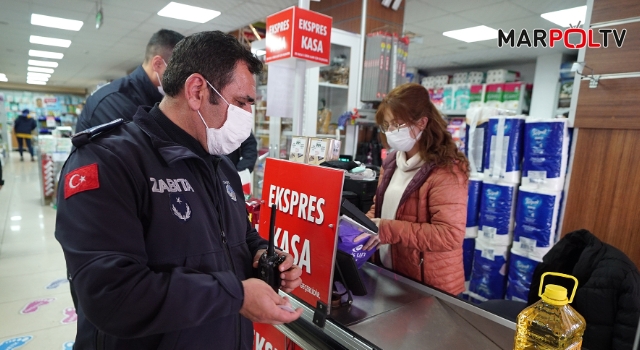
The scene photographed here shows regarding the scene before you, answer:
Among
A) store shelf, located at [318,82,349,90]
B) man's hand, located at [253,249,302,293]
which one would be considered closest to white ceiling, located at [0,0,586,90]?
store shelf, located at [318,82,349,90]

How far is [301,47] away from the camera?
2.75 metres

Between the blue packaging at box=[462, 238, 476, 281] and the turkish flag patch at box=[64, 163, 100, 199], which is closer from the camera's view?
the turkish flag patch at box=[64, 163, 100, 199]

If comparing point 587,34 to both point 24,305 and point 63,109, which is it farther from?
point 63,109

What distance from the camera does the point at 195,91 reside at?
0.96 meters

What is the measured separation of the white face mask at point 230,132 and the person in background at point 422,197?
79 cm

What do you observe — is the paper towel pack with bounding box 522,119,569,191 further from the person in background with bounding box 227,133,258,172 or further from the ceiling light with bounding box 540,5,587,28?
the ceiling light with bounding box 540,5,587,28

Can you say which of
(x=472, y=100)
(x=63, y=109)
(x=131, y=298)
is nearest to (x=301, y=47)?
(x=131, y=298)

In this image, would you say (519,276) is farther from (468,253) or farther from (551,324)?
(551,324)

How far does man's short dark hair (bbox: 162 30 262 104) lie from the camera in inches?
37.6

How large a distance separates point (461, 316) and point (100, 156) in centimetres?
130

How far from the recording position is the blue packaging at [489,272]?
320cm

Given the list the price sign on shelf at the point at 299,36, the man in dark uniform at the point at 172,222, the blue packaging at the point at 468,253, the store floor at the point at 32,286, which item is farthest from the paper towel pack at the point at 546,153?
the store floor at the point at 32,286

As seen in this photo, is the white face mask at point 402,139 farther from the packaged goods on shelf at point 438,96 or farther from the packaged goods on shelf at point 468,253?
the packaged goods on shelf at point 438,96

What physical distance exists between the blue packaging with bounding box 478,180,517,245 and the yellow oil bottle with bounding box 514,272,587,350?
235 centimetres
